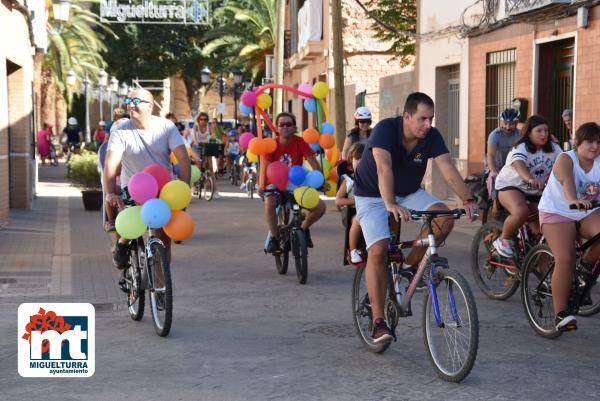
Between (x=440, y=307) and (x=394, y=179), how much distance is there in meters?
1.00

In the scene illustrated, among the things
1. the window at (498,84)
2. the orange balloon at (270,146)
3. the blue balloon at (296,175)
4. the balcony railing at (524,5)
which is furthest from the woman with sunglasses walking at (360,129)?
the window at (498,84)

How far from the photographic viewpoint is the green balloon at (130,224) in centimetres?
795

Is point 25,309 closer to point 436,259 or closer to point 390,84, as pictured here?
point 436,259

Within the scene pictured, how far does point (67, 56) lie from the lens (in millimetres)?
39594

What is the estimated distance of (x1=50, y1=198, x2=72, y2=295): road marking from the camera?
995cm

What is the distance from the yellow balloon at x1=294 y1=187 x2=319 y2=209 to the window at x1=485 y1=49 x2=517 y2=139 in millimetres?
7674

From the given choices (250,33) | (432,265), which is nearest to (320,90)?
(432,265)

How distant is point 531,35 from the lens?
16.6 metres

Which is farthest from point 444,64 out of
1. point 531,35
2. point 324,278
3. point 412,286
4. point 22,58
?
point 412,286

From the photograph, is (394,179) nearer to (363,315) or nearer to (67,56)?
(363,315)

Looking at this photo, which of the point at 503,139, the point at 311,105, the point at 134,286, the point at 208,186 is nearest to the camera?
the point at 134,286

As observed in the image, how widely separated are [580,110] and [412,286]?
9.04 m

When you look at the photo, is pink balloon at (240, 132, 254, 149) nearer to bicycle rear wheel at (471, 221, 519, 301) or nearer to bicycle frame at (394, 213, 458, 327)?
bicycle rear wheel at (471, 221, 519, 301)

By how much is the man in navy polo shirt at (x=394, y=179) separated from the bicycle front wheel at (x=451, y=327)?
406 mm
